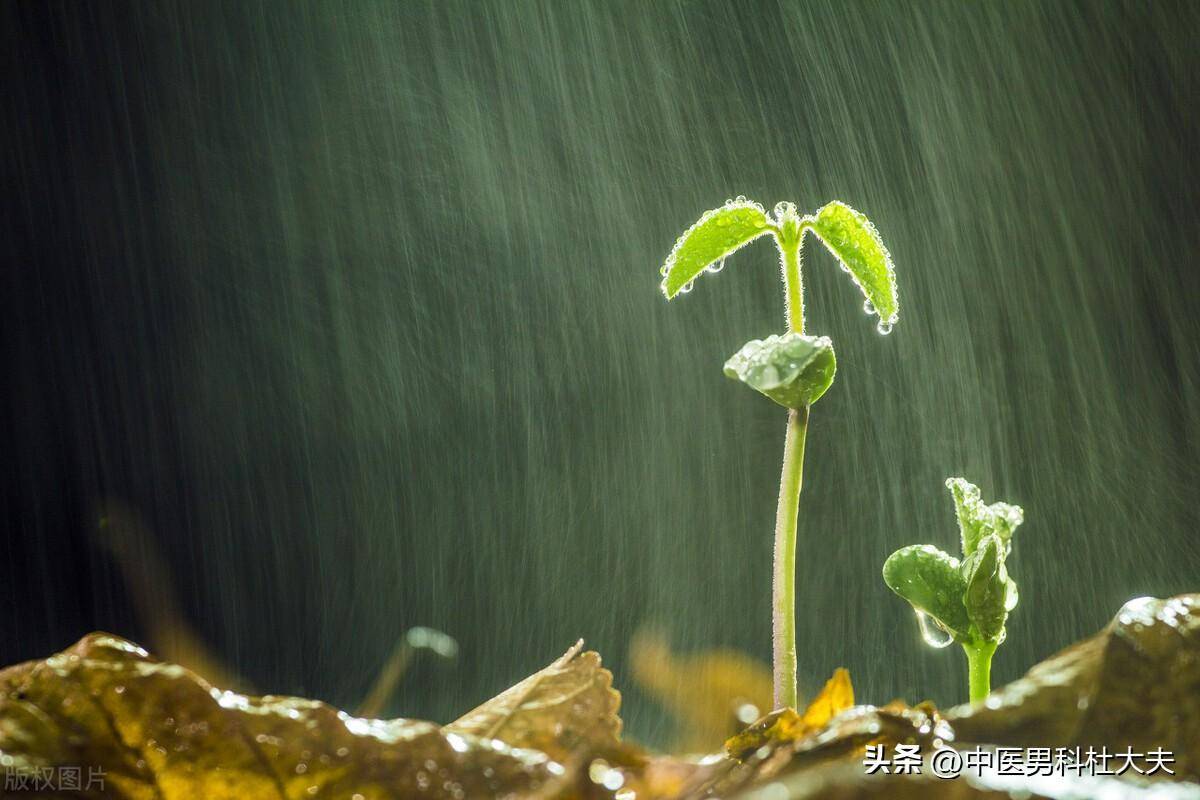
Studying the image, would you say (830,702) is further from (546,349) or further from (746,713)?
(546,349)

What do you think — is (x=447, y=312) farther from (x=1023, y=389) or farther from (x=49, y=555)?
(x=1023, y=389)

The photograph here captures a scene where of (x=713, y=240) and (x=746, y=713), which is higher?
(x=713, y=240)

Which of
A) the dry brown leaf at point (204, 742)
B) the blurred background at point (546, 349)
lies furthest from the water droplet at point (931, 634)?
the blurred background at point (546, 349)

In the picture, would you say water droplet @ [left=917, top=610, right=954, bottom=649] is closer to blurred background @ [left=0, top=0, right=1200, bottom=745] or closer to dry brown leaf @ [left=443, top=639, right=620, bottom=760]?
dry brown leaf @ [left=443, top=639, right=620, bottom=760]

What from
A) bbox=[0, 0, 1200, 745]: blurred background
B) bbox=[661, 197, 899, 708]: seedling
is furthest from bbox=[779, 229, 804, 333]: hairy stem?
bbox=[0, 0, 1200, 745]: blurred background

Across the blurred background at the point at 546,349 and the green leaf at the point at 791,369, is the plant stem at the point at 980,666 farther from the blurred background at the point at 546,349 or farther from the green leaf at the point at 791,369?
the blurred background at the point at 546,349

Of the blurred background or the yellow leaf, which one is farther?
the blurred background

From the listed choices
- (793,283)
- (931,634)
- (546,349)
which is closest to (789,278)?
(793,283)

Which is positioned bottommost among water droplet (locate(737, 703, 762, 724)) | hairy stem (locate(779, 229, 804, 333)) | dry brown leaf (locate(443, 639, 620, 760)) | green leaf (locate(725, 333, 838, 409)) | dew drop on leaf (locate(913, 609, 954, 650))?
water droplet (locate(737, 703, 762, 724))
